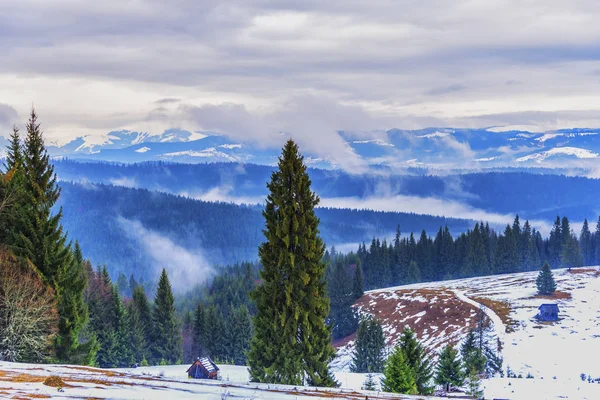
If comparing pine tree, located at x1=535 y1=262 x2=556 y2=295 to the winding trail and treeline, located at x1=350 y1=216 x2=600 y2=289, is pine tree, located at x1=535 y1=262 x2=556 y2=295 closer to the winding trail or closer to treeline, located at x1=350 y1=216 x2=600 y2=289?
the winding trail

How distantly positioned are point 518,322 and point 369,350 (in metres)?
29.4

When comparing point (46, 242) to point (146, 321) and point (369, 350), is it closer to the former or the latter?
point (369, 350)

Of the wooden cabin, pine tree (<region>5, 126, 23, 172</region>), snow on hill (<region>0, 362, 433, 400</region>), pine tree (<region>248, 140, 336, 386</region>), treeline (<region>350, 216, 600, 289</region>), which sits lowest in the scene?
the wooden cabin

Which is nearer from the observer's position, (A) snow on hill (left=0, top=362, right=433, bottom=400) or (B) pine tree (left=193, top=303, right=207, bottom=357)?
(A) snow on hill (left=0, top=362, right=433, bottom=400)

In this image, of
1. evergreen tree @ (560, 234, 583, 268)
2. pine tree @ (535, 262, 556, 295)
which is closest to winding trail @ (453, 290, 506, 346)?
pine tree @ (535, 262, 556, 295)

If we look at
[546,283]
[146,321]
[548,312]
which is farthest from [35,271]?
[546,283]

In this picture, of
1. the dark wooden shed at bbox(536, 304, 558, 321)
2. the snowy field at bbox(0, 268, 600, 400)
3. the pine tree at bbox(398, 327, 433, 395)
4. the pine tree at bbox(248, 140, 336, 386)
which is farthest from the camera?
the dark wooden shed at bbox(536, 304, 558, 321)

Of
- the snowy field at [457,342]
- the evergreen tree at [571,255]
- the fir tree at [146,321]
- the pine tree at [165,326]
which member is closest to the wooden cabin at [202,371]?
the snowy field at [457,342]

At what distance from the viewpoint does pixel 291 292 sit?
118 ft

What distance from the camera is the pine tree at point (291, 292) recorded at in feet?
118

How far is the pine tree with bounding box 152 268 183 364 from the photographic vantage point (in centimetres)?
9850

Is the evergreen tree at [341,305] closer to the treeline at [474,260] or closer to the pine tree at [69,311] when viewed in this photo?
the treeline at [474,260]

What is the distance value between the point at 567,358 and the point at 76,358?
68.4m

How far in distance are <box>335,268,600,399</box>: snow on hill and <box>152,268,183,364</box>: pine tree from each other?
29527 mm
